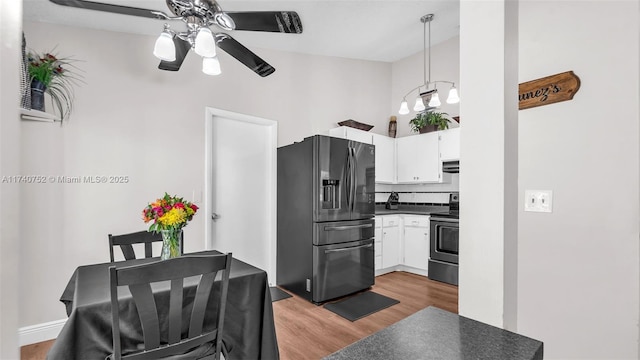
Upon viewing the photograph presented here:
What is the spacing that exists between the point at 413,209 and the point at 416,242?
2.38ft

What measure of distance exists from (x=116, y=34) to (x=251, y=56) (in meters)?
1.50

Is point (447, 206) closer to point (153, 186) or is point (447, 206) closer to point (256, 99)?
point (256, 99)

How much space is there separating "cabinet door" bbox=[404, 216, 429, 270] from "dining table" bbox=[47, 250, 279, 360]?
2.91 m

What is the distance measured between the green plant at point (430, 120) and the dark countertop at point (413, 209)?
1.18 m

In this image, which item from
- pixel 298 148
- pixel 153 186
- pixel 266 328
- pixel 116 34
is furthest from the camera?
pixel 298 148

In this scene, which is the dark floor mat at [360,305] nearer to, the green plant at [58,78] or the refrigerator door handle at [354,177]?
the refrigerator door handle at [354,177]

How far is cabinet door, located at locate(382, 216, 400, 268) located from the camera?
4242 mm

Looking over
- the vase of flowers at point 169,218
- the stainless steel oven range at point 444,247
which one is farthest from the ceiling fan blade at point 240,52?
the stainless steel oven range at point 444,247

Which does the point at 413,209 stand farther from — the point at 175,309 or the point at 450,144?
the point at 175,309

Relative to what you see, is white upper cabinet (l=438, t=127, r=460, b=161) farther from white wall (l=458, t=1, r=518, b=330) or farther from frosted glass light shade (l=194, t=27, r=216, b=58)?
frosted glass light shade (l=194, t=27, r=216, b=58)

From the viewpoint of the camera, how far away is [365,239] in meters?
3.65

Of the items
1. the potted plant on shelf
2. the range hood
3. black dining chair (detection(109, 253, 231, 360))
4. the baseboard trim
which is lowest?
the baseboard trim

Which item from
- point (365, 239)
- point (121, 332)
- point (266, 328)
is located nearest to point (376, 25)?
point (365, 239)

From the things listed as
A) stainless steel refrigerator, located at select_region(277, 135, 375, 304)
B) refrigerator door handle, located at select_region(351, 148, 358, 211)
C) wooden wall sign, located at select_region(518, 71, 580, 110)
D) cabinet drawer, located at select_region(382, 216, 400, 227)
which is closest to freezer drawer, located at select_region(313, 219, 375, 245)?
stainless steel refrigerator, located at select_region(277, 135, 375, 304)
